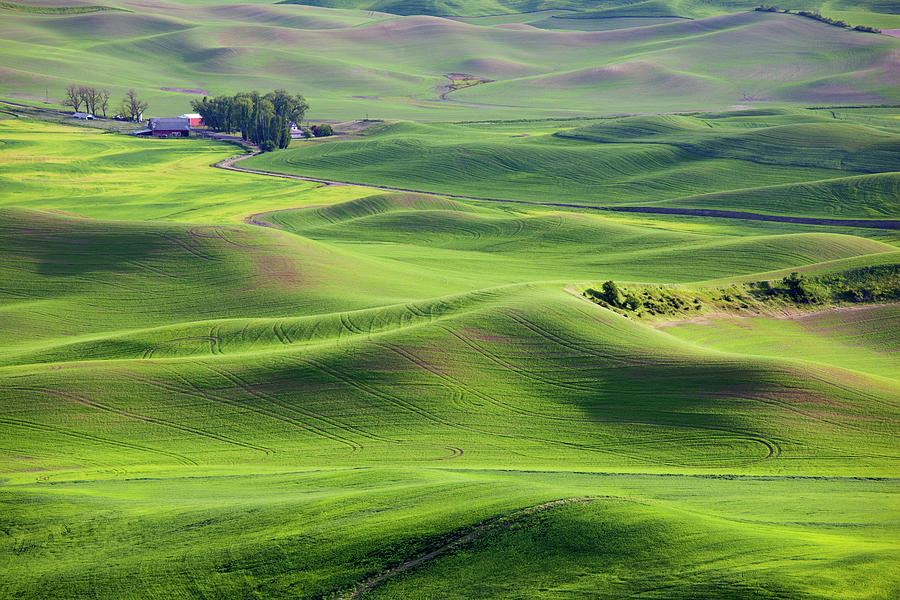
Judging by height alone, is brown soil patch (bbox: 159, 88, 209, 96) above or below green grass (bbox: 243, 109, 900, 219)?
above

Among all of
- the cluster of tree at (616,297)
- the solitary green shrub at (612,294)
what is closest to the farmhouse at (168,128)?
the cluster of tree at (616,297)

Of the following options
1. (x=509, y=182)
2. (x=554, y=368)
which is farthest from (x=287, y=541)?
(x=509, y=182)

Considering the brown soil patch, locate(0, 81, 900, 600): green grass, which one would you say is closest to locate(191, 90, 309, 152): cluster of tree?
the brown soil patch

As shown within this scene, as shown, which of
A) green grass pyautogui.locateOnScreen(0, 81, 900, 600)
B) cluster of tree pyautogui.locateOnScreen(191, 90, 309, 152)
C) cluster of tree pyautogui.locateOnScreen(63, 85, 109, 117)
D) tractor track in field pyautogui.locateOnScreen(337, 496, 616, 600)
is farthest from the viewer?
cluster of tree pyautogui.locateOnScreen(63, 85, 109, 117)

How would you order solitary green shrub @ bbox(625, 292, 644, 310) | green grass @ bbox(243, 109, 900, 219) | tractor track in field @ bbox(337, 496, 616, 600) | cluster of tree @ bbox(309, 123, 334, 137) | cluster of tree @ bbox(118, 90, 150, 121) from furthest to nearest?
cluster of tree @ bbox(118, 90, 150, 121) < cluster of tree @ bbox(309, 123, 334, 137) < green grass @ bbox(243, 109, 900, 219) < solitary green shrub @ bbox(625, 292, 644, 310) < tractor track in field @ bbox(337, 496, 616, 600)

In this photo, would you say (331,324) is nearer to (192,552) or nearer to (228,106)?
(192,552)

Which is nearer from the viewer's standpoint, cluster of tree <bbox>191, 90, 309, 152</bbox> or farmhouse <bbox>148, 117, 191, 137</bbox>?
cluster of tree <bbox>191, 90, 309, 152</bbox>

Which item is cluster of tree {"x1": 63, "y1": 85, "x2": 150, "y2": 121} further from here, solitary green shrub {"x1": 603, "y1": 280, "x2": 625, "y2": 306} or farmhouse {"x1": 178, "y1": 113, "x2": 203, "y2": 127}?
solitary green shrub {"x1": 603, "y1": 280, "x2": 625, "y2": 306}

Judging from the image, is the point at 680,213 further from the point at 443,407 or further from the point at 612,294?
the point at 443,407
